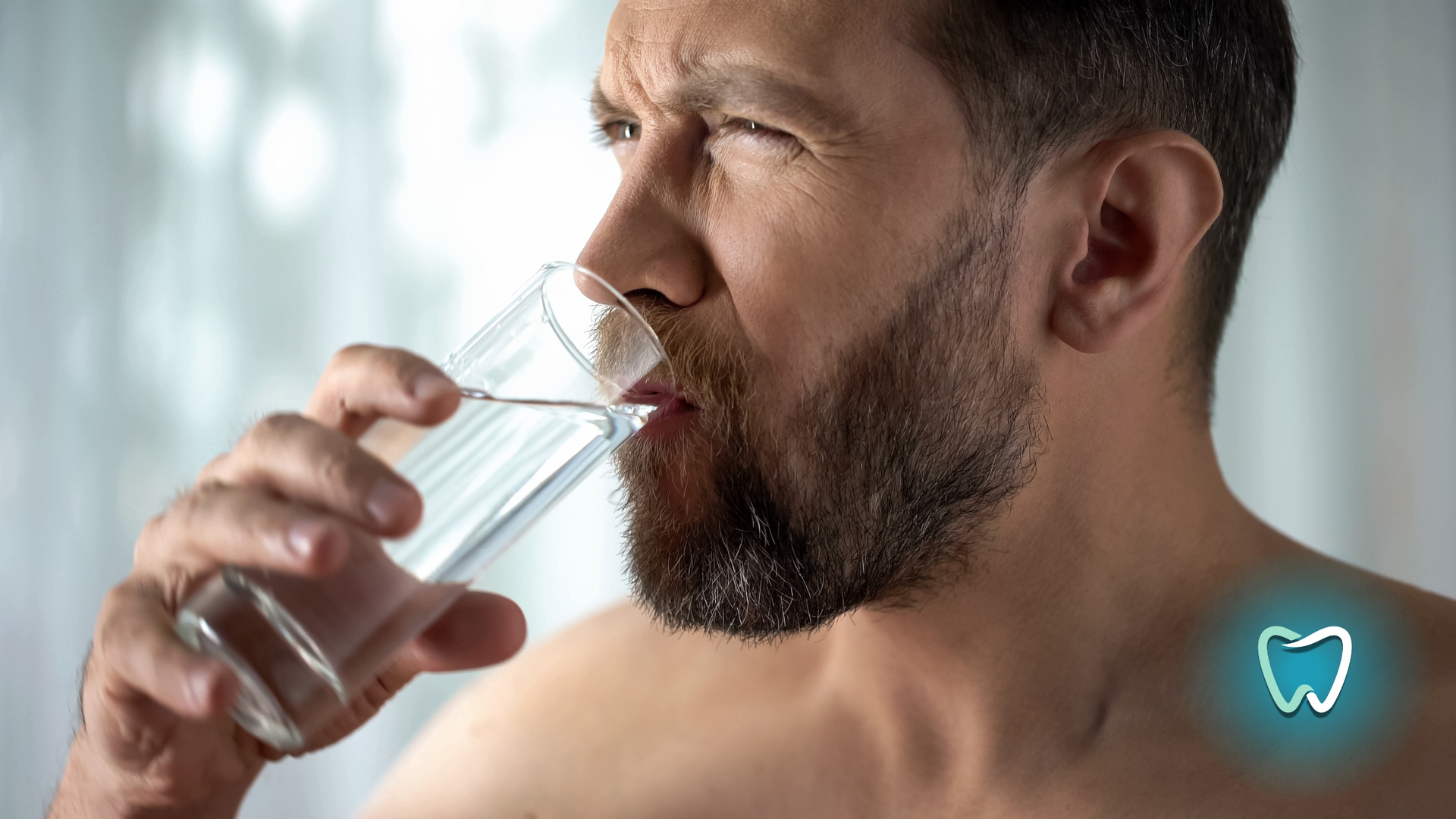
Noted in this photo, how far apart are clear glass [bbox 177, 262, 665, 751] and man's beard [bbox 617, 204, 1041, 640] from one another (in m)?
0.26

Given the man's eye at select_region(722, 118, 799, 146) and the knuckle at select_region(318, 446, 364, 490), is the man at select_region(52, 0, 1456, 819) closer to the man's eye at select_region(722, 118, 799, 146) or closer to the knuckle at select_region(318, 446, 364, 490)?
the man's eye at select_region(722, 118, 799, 146)

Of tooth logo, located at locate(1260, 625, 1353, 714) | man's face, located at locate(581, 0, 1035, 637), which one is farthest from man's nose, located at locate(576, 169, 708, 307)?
tooth logo, located at locate(1260, 625, 1353, 714)

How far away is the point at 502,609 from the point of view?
104 cm

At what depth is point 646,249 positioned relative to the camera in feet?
3.61

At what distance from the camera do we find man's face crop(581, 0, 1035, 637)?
1.10 meters

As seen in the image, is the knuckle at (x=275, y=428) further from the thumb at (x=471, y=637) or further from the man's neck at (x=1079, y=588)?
the man's neck at (x=1079, y=588)

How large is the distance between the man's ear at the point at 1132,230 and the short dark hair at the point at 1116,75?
5cm

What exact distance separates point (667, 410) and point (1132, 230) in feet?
1.86

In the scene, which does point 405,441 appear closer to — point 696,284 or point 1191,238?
point 696,284

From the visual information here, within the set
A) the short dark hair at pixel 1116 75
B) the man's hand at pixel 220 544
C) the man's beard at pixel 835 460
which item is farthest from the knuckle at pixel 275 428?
the short dark hair at pixel 1116 75

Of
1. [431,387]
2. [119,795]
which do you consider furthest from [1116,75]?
[119,795]

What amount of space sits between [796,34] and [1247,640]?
846 millimetres

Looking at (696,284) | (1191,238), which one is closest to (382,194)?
(696,284)

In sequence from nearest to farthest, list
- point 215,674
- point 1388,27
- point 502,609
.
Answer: point 215,674, point 502,609, point 1388,27
